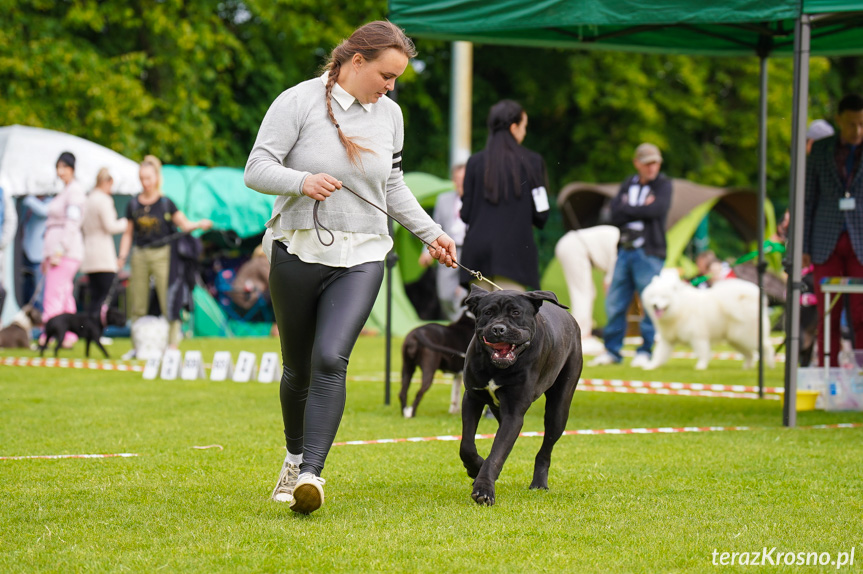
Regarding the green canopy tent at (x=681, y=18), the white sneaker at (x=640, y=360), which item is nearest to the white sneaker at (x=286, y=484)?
the green canopy tent at (x=681, y=18)

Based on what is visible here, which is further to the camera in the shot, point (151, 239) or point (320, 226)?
point (151, 239)

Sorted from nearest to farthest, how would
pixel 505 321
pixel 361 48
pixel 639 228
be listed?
1. pixel 361 48
2. pixel 505 321
3. pixel 639 228

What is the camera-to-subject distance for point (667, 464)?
5055 mm

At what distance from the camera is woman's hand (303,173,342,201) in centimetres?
369

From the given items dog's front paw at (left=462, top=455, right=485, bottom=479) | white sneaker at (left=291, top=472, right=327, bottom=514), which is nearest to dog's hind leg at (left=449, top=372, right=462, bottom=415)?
dog's front paw at (left=462, top=455, right=485, bottom=479)

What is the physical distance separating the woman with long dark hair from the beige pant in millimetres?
4758

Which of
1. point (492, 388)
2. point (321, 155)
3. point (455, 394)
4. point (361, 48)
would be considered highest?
point (361, 48)

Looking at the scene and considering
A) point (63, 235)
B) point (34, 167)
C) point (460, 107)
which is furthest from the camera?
point (460, 107)

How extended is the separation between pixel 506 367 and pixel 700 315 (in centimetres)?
718

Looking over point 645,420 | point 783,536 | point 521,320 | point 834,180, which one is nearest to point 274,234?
point 521,320

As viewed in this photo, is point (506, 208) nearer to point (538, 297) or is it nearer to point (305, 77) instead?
point (538, 297)

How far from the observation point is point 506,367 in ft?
13.3

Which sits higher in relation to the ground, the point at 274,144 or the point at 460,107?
the point at 460,107

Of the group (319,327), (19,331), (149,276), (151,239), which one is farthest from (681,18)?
(19,331)
